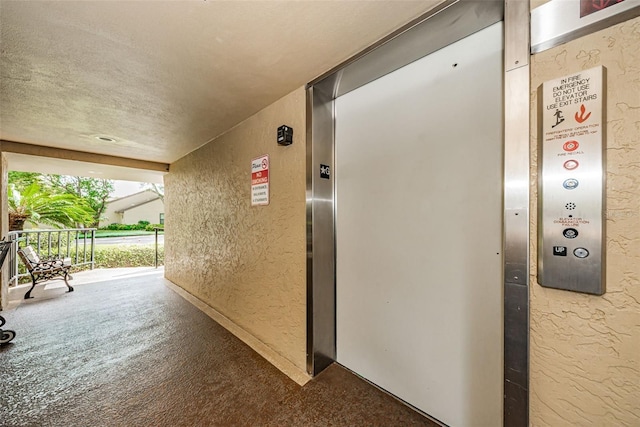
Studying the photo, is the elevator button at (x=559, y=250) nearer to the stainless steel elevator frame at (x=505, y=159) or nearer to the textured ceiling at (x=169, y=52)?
the stainless steel elevator frame at (x=505, y=159)

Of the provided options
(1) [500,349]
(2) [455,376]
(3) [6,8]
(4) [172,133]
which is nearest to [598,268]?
(1) [500,349]

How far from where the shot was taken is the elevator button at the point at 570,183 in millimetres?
806

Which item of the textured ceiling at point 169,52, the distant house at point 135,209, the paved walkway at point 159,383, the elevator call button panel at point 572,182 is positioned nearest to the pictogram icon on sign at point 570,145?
the elevator call button panel at point 572,182

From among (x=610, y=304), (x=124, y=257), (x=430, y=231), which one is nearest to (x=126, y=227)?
(x=124, y=257)

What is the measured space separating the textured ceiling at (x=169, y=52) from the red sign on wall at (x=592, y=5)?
1.81 feet

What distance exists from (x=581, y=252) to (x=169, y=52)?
7.35ft

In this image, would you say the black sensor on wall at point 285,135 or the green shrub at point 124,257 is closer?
the black sensor on wall at point 285,135

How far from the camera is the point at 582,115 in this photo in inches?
31.4

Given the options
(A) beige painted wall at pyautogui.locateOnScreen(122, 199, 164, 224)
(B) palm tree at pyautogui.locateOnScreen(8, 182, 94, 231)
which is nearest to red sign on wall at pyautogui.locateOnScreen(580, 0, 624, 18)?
(B) palm tree at pyautogui.locateOnScreen(8, 182, 94, 231)

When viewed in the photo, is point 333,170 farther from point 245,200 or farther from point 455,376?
point 455,376

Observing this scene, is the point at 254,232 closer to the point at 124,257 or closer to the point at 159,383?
the point at 159,383

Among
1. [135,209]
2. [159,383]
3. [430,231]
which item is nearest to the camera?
[430,231]

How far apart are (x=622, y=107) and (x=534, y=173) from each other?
29 centimetres

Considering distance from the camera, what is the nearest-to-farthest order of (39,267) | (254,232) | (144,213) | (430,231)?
(430,231)
(254,232)
(39,267)
(144,213)
